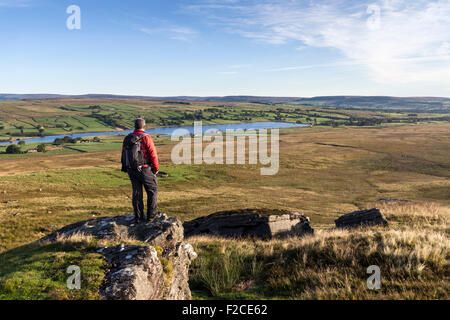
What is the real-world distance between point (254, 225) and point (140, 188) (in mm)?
7200

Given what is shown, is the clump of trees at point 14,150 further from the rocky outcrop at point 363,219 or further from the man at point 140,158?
the rocky outcrop at point 363,219

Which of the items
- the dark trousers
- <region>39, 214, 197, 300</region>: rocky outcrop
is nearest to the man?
the dark trousers

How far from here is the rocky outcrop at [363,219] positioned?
16.5 meters

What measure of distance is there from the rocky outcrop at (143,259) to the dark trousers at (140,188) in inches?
18.9

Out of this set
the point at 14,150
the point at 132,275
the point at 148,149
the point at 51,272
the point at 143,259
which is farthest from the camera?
the point at 14,150

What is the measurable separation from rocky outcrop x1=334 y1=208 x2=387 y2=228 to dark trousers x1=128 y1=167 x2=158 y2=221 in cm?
1150

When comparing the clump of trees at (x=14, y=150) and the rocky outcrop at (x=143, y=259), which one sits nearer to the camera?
the rocky outcrop at (x=143, y=259)

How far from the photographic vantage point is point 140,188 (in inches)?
438

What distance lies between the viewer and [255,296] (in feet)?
24.8

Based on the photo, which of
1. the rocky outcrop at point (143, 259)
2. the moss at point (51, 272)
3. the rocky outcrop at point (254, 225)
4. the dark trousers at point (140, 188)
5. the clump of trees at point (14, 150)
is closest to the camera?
the moss at point (51, 272)

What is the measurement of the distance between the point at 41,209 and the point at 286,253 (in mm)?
32750

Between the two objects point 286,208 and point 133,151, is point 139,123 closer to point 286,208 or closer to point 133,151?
point 133,151

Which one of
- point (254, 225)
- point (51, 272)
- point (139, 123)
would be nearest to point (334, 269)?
point (51, 272)

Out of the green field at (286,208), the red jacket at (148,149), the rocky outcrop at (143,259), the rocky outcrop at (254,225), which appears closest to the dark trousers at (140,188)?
the red jacket at (148,149)
